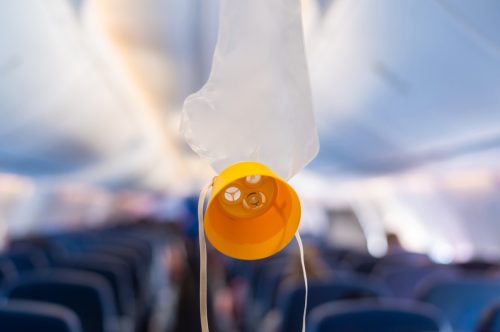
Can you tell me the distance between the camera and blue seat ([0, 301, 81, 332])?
1.83 metres

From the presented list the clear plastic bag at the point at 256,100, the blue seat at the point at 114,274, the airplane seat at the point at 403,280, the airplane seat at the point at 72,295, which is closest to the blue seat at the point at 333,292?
the airplane seat at the point at 72,295

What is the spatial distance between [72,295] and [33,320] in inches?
38.9

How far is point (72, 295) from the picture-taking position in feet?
9.20

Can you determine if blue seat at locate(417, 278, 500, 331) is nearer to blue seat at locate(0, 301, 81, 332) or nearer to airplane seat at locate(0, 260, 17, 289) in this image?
blue seat at locate(0, 301, 81, 332)

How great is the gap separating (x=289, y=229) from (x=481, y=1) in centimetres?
150

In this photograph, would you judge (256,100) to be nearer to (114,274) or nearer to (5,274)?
(114,274)

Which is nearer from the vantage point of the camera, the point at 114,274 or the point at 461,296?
the point at 461,296

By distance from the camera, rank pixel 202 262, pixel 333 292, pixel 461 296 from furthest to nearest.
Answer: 1. pixel 461 296
2. pixel 333 292
3. pixel 202 262

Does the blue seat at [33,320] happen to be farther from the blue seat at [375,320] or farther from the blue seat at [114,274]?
the blue seat at [114,274]

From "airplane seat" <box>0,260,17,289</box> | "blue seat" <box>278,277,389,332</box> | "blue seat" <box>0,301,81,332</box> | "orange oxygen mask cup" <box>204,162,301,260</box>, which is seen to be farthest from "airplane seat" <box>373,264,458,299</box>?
"orange oxygen mask cup" <box>204,162,301,260</box>

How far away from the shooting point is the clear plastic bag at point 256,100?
3.23 feet

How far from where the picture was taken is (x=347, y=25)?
9.47 feet

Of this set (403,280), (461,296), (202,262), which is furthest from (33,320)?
(403,280)

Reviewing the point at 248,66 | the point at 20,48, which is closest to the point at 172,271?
the point at 20,48
